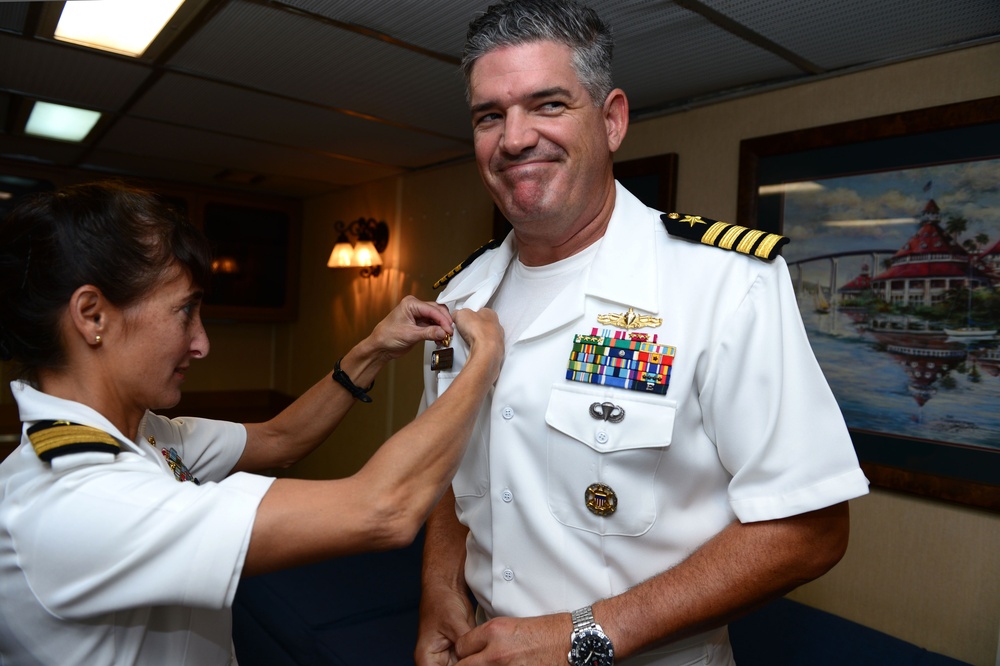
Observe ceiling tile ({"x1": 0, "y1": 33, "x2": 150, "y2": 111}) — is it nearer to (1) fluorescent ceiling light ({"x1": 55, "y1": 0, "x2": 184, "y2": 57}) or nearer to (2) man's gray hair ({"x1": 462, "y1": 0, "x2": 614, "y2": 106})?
(1) fluorescent ceiling light ({"x1": 55, "y1": 0, "x2": 184, "y2": 57})

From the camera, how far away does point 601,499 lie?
1.06 m

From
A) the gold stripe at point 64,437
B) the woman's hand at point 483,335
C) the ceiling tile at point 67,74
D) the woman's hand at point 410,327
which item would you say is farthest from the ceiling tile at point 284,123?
the gold stripe at point 64,437

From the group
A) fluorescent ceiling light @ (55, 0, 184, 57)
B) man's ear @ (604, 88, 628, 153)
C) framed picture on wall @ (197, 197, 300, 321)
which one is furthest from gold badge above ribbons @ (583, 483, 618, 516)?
framed picture on wall @ (197, 197, 300, 321)

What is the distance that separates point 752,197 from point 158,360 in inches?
73.4

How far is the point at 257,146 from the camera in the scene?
135 inches

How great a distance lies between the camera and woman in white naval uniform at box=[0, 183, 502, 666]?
2.83 ft

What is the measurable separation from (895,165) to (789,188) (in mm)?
313

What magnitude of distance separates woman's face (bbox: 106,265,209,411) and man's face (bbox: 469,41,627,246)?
1.81ft

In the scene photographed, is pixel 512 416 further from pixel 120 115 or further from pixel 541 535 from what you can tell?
pixel 120 115

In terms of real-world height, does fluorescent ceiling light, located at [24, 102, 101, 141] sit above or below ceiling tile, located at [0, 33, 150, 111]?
above

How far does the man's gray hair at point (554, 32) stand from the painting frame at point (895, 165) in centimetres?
115

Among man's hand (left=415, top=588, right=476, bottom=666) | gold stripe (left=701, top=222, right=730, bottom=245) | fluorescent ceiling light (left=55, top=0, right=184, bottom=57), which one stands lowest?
man's hand (left=415, top=588, right=476, bottom=666)

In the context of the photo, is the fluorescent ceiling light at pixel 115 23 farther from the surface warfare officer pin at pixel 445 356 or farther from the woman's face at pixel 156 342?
the surface warfare officer pin at pixel 445 356

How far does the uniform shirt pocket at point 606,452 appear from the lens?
3.40ft
